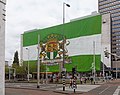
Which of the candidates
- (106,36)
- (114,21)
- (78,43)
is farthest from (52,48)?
(114,21)

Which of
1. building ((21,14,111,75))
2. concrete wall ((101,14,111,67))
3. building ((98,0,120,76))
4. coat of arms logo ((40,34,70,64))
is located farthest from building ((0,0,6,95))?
building ((98,0,120,76))

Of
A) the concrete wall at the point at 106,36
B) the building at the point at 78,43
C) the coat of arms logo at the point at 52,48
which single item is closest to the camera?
the building at the point at 78,43

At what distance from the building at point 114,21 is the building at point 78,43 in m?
19.0

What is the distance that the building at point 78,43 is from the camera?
11162 cm

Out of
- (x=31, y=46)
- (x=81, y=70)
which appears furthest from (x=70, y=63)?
(x=31, y=46)

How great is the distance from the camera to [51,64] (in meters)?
128

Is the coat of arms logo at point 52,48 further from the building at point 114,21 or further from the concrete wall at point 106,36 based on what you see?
the building at point 114,21

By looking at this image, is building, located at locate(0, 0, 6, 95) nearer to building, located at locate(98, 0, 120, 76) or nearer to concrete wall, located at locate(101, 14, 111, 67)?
concrete wall, located at locate(101, 14, 111, 67)

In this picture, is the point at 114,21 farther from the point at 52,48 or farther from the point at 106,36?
the point at 52,48

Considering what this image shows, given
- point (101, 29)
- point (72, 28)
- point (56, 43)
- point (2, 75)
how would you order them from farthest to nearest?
point (56, 43)
point (72, 28)
point (101, 29)
point (2, 75)

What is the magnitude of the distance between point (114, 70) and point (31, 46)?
4200cm

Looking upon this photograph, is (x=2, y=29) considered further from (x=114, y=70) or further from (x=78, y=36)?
(x=114, y=70)

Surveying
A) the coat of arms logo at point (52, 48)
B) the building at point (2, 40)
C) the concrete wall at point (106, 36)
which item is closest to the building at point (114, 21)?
the concrete wall at point (106, 36)

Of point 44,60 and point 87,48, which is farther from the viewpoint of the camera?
point 44,60
